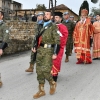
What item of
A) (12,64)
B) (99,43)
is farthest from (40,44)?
(99,43)

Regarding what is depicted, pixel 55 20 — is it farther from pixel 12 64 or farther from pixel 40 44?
pixel 12 64

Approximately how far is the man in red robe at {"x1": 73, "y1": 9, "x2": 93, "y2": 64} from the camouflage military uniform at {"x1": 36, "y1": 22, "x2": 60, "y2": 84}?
164 inches

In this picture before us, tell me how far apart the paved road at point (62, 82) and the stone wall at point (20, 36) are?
2.12 m

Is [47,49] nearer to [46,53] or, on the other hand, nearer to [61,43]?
[46,53]

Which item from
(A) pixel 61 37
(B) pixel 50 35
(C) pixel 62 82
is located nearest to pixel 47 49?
(B) pixel 50 35

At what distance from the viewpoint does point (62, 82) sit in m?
7.24

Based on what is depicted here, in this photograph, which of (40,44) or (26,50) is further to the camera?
(26,50)

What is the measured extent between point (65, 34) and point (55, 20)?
0.39 metres

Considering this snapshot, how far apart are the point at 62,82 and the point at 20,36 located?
8.03 m

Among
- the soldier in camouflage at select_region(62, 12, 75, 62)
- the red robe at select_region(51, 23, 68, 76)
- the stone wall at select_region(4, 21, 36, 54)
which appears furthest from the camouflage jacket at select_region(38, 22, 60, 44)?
the stone wall at select_region(4, 21, 36, 54)

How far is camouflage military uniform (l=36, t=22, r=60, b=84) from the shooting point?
579cm

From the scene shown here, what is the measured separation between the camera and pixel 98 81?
7.31 meters

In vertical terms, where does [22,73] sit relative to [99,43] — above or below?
below

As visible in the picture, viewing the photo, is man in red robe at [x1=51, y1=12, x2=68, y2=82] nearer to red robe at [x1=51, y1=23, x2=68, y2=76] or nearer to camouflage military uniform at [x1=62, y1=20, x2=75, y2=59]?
red robe at [x1=51, y1=23, x2=68, y2=76]
